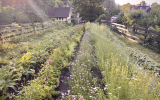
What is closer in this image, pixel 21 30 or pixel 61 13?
pixel 21 30

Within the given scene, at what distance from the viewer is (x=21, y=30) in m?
8.95

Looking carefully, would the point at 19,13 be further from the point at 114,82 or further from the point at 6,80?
the point at 114,82

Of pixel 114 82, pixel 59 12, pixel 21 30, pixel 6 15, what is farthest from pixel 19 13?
pixel 114 82

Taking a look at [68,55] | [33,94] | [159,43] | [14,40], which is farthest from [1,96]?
[159,43]

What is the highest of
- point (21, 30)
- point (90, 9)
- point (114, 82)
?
point (90, 9)

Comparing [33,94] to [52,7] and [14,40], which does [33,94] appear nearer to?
[14,40]

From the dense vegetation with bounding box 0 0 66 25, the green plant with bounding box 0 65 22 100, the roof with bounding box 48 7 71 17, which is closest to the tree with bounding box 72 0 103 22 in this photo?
the roof with bounding box 48 7 71 17

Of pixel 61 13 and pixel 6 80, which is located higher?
pixel 61 13

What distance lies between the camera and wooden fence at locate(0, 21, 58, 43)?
22.9 ft

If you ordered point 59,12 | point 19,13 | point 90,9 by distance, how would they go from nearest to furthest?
point 19,13 < point 90,9 < point 59,12

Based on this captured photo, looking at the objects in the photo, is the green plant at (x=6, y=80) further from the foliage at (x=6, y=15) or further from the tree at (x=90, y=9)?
the foliage at (x=6, y=15)

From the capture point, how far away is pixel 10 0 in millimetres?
25594

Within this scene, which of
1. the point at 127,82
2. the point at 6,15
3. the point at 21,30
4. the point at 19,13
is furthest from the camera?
the point at 6,15

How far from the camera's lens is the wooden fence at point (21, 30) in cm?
699
